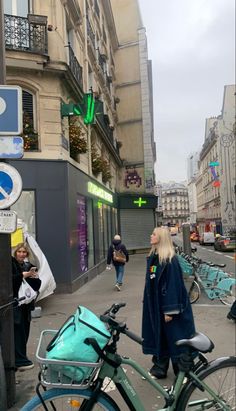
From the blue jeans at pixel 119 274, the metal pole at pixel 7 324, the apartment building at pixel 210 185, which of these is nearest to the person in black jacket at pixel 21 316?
the metal pole at pixel 7 324

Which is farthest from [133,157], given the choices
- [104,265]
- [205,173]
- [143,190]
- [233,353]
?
[205,173]

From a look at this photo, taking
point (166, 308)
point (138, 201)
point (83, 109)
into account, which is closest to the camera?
point (166, 308)

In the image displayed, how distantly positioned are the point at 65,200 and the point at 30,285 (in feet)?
19.0

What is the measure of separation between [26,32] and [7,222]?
8694mm

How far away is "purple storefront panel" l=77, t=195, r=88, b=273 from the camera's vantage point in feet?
42.3

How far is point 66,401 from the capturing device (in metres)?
2.59

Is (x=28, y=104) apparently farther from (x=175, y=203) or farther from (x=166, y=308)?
(x=175, y=203)

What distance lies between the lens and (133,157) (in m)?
30.9

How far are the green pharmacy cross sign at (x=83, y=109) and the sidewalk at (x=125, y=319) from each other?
5020 millimetres

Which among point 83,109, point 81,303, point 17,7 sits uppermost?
point 17,7

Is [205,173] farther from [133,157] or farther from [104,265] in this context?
[104,265]

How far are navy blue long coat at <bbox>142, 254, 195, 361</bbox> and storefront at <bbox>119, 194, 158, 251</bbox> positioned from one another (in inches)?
909

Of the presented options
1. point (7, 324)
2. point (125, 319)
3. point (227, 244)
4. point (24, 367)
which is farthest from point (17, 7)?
point (227, 244)

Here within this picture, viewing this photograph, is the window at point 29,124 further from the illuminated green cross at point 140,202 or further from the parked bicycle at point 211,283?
the illuminated green cross at point 140,202
